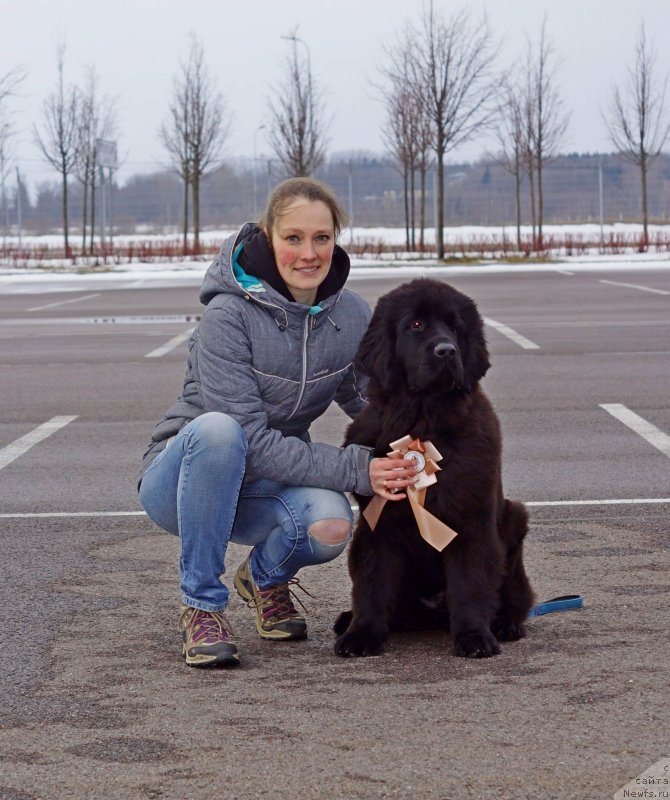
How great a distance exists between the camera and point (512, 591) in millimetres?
4602

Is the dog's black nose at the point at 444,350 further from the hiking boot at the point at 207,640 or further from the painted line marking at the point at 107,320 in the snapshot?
the painted line marking at the point at 107,320

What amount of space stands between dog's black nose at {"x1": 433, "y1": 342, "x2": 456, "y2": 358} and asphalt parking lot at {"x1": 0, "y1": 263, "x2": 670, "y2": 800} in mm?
1031

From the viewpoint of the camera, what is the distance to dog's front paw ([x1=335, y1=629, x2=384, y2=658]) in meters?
4.40

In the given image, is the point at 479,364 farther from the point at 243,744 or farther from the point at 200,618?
the point at 243,744

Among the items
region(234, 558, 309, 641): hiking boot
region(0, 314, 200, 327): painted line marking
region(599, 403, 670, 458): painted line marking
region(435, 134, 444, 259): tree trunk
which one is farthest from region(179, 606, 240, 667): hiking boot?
region(435, 134, 444, 259): tree trunk

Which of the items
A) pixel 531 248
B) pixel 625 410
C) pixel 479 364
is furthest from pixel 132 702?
pixel 531 248

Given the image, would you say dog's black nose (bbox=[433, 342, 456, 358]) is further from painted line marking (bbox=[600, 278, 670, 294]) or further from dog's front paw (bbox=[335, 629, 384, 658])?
painted line marking (bbox=[600, 278, 670, 294])

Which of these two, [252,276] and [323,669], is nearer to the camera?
[323,669]

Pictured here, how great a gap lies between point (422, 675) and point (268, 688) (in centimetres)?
51

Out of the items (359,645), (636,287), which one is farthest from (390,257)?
(359,645)

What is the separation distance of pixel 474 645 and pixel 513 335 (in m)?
12.3

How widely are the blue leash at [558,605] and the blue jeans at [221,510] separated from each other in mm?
828

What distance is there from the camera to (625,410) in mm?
10328

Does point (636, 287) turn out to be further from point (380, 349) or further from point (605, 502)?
point (380, 349)
